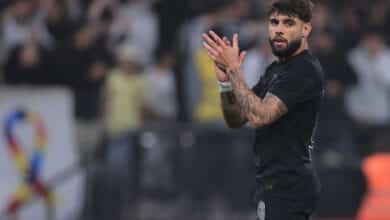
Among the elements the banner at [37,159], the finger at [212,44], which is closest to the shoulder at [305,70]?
the finger at [212,44]

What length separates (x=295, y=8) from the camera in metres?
6.58

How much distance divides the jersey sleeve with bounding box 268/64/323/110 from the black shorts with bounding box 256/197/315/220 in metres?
0.55

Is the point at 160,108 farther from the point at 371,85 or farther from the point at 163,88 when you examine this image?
the point at 371,85

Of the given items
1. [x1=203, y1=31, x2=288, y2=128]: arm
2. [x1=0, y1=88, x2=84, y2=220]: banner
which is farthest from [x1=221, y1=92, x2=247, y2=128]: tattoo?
[x1=0, y1=88, x2=84, y2=220]: banner

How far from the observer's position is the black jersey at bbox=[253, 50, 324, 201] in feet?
21.7

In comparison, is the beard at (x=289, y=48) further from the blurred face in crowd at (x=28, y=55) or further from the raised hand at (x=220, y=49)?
the blurred face in crowd at (x=28, y=55)

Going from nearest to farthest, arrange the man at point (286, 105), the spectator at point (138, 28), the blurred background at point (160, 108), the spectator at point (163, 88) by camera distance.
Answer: the man at point (286, 105), the blurred background at point (160, 108), the spectator at point (163, 88), the spectator at point (138, 28)

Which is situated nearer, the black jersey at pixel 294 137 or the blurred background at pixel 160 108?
the black jersey at pixel 294 137

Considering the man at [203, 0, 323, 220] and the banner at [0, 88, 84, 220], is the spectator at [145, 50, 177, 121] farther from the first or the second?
the man at [203, 0, 323, 220]

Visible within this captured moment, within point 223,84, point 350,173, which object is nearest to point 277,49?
point 223,84

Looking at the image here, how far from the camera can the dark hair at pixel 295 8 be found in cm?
658

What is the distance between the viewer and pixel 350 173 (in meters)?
11.7

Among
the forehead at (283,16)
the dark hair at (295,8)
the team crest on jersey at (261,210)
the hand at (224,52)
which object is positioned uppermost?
the dark hair at (295,8)

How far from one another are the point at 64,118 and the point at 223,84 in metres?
5.91
